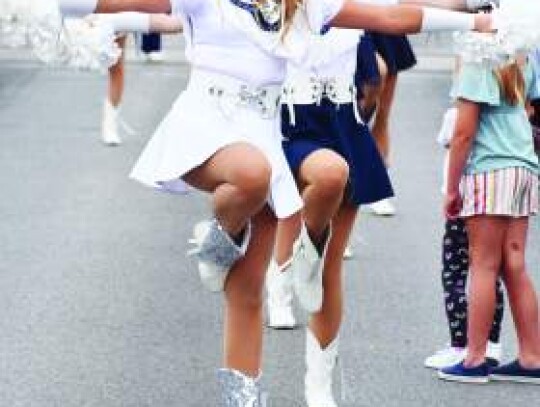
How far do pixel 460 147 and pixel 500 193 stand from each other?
0.80 feet

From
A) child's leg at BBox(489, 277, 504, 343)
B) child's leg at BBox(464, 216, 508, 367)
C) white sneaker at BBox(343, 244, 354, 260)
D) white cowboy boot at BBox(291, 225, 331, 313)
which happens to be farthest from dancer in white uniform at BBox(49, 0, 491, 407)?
white sneaker at BBox(343, 244, 354, 260)

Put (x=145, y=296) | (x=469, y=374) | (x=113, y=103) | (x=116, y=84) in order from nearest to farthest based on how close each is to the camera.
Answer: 1. (x=469, y=374)
2. (x=145, y=296)
3. (x=116, y=84)
4. (x=113, y=103)

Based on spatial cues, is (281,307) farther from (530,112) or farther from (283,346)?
(530,112)

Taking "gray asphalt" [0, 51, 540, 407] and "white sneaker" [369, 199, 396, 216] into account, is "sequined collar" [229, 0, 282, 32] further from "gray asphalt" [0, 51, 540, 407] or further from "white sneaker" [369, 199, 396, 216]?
"white sneaker" [369, 199, 396, 216]

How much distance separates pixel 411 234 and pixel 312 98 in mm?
3693

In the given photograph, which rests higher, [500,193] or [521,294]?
[500,193]

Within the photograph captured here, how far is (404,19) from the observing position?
5.66 m

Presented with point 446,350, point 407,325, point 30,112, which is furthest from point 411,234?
point 30,112

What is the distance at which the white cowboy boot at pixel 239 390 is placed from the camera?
5684 mm

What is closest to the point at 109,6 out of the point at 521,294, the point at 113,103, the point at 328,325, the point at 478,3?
the point at 478,3

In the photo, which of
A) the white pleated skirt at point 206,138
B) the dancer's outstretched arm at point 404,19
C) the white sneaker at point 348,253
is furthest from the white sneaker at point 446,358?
the white sneaker at point 348,253

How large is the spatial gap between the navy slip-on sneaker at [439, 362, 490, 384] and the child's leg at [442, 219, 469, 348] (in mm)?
213

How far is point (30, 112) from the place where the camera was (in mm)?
15164

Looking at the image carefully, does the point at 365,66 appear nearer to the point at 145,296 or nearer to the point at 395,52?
the point at 145,296
